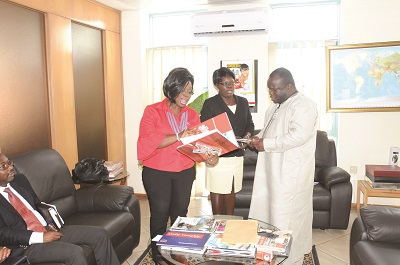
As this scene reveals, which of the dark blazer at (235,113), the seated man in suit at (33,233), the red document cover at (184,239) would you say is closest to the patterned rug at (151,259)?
the seated man in suit at (33,233)

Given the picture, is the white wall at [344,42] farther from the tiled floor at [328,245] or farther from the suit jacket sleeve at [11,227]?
the suit jacket sleeve at [11,227]

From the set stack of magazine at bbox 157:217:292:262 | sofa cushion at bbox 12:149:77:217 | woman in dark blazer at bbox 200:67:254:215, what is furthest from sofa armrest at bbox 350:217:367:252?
sofa cushion at bbox 12:149:77:217

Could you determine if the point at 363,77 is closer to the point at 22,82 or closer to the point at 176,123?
the point at 176,123

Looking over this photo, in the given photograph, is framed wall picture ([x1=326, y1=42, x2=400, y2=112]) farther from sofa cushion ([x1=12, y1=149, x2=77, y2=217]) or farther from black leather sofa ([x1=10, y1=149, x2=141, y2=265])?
sofa cushion ([x1=12, y1=149, x2=77, y2=217])

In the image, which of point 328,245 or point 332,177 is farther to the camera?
point 332,177

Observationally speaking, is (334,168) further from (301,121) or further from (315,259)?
(301,121)

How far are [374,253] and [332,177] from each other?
1.60m

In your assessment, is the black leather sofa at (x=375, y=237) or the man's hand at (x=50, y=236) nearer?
the black leather sofa at (x=375, y=237)

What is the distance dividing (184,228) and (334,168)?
2353mm

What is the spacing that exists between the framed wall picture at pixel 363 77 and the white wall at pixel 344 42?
10 centimetres

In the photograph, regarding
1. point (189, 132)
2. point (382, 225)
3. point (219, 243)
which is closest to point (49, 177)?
point (189, 132)

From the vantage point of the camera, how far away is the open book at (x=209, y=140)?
223cm

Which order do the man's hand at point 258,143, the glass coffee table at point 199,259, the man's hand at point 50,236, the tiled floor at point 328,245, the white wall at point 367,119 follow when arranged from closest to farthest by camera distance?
the glass coffee table at point 199,259, the man's hand at point 50,236, the man's hand at point 258,143, the tiled floor at point 328,245, the white wall at point 367,119

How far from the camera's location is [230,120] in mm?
2957
